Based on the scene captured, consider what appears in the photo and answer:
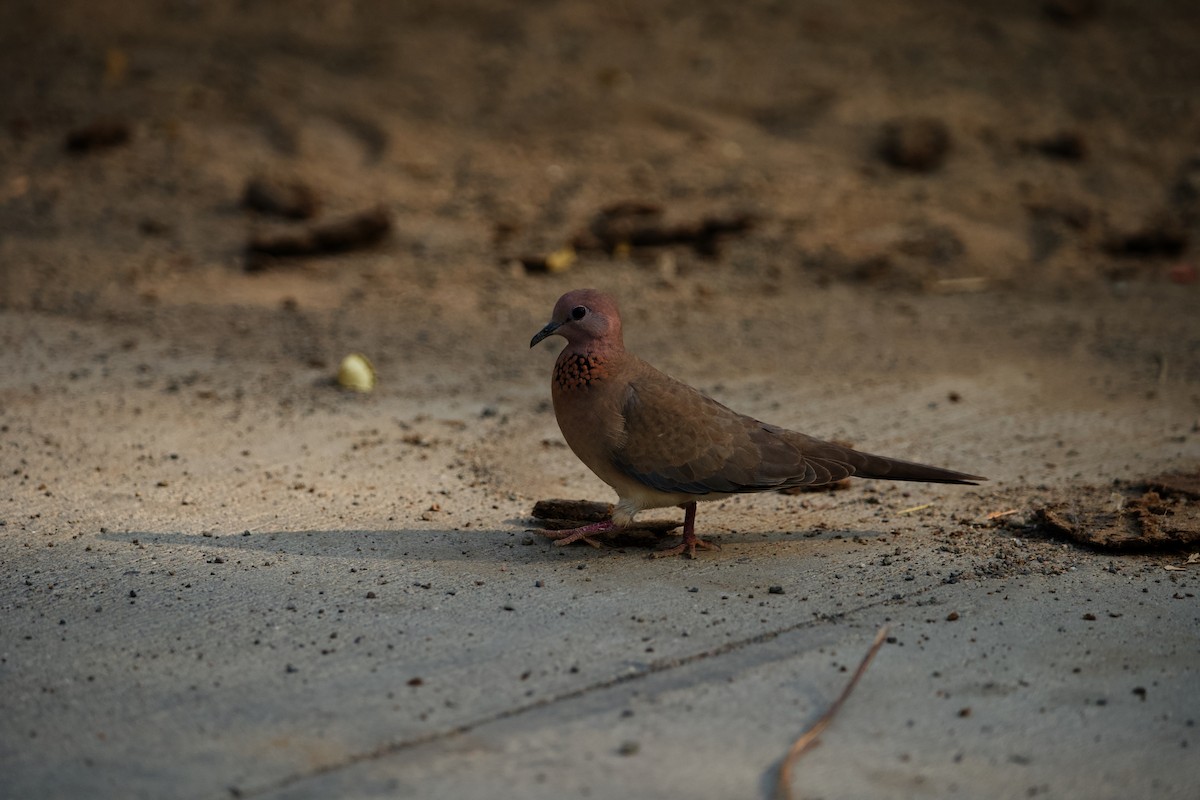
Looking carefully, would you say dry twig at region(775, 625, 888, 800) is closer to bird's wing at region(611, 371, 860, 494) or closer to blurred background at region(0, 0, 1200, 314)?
bird's wing at region(611, 371, 860, 494)

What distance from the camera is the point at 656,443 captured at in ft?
13.3

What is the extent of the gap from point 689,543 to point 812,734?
1.28 m

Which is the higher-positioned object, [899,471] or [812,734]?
[899,471]

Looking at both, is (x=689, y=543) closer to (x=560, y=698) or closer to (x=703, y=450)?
(x=703, y=450)

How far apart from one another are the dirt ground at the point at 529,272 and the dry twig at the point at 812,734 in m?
0.74

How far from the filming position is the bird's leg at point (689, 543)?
416 centimetres

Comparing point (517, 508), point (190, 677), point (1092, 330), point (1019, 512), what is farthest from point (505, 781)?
point (1092, 330)

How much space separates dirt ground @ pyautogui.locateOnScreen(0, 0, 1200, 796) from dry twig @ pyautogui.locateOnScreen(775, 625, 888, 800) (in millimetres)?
742

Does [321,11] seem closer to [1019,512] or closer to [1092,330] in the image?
[1092,330]

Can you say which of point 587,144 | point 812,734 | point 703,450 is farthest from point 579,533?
point 587,144

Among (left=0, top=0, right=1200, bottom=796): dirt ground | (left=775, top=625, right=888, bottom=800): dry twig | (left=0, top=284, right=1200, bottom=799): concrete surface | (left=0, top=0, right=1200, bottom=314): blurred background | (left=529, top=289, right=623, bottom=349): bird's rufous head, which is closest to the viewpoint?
(left=775, top=625, right=888, bottom=800): dry twig

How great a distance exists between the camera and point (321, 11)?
10.2 m

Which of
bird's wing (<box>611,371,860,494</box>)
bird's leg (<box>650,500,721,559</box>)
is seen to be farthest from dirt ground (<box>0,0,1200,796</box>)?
bird's wing (<box>611,371,860,494</box>)

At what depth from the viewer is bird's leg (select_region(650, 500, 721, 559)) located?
4160 mm
